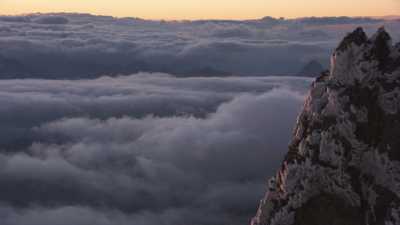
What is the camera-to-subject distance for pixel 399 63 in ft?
124

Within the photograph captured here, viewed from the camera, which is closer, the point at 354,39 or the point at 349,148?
the point at 349,148

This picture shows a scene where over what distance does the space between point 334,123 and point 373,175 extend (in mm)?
3684

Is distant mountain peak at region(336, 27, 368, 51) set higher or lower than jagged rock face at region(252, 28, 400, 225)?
higher

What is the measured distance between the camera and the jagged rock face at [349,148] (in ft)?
117

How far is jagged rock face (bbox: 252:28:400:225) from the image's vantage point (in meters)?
35.6

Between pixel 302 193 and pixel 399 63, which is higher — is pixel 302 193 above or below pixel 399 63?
below

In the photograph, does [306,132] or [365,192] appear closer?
[365,192]

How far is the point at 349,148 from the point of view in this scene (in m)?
36.7

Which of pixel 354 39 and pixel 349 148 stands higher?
pixel 354 39

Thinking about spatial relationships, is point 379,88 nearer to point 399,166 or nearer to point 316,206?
point 399,166

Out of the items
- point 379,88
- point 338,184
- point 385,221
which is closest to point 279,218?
point 338,184

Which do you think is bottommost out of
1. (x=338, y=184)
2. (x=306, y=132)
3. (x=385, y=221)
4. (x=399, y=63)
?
(x=385, y=221)

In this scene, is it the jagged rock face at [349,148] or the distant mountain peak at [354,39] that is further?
the distant mountain peak at [354,39]

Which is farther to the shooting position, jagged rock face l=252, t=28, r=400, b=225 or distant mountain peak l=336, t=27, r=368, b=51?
distant mountain peak l=336, t=27, r=368, b=51
